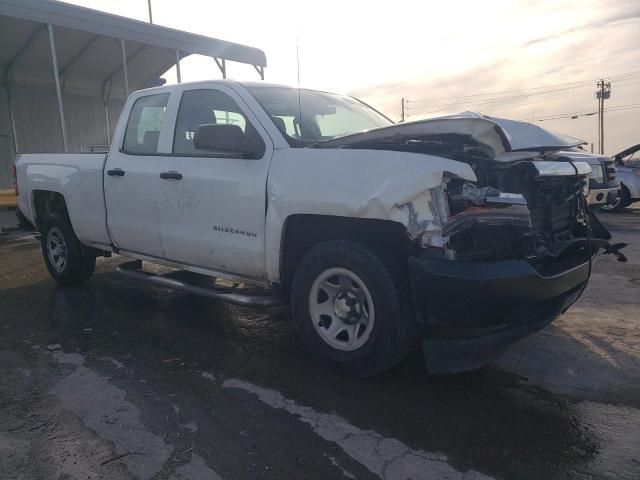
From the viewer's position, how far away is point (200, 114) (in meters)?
4.43

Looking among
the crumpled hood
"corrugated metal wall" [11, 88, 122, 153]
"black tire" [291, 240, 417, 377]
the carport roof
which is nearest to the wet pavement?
"black tire" [291, 240, 417, 377]

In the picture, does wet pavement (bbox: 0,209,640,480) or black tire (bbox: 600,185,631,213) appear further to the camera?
black tire (bbox: 600,185,631,213)

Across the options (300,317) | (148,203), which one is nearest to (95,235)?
(148,203)

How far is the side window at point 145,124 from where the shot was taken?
185 inches

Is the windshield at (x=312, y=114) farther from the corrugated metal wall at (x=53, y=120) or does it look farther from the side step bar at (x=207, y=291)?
the corrugated metal wall at (x=53, y=120)

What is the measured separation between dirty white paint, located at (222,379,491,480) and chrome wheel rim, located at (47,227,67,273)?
4.06 metres

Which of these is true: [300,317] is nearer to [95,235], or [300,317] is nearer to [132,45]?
[95,235]

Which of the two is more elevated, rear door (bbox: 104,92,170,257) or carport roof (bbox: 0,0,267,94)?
carport roof (bbox: 0,0,267,94)

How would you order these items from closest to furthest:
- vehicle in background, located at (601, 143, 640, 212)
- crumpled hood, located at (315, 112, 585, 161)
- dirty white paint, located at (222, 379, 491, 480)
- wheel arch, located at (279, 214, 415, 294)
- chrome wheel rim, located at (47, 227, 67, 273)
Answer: dirty white paint, located at (222, 379, 491, 480) → crumpled hood, located at (315, 112, 585, 161) → wheel arch, located at (279, 214, 415, 294) → chrome wheel rim, located at (47, 227, 67, 273) → vehicle in background, located at (601, 143, 640, 212)

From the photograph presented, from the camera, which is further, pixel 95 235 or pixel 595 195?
pixel 95 235

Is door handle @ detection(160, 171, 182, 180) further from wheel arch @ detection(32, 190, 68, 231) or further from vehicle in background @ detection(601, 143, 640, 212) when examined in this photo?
vehicle in background @ detection(601, 143, 640, 212)

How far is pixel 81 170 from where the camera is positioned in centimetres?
535

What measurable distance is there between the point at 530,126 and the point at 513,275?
1121mm

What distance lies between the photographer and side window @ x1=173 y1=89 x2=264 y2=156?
4.16 meters
